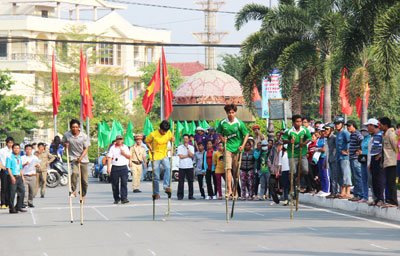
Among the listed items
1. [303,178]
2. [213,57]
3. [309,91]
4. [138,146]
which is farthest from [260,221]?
[213,57]

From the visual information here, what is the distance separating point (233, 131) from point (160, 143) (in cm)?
221

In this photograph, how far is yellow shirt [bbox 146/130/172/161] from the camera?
61.5ft

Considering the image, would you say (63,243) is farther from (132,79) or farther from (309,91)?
(132,79)

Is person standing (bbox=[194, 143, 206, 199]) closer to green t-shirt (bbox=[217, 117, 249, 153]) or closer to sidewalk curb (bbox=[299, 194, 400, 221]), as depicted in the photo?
sidewalk curb (bbox=[299, 194, 400, 221])

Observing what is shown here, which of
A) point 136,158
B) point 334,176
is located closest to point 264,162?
point 334,176

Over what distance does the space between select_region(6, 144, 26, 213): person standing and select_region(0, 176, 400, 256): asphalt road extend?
325 millimetres

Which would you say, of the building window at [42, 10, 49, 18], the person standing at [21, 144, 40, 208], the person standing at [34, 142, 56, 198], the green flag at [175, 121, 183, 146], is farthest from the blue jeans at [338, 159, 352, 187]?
the building window at [42, 10, 49, 18]

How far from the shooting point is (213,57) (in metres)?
103

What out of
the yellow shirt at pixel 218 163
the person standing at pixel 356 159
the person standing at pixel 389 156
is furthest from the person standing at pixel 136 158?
the person standing at pixel 389 156

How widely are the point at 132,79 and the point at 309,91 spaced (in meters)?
85.1

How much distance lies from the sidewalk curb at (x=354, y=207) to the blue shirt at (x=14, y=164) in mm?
7121

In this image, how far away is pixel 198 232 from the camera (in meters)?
14.8

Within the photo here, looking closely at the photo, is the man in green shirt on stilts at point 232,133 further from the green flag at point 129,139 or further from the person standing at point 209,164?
the green flag at point 129,139

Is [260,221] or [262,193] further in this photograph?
[262,193]
